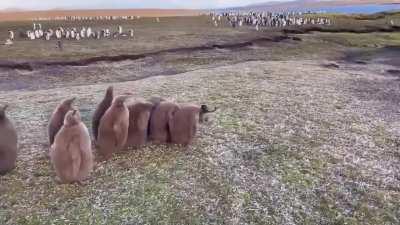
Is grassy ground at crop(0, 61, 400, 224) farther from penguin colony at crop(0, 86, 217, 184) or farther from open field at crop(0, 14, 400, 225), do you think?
penguin colony at crop(0, 86, 217, 184)

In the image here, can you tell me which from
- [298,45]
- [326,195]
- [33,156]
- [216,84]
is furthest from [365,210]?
[298,45]

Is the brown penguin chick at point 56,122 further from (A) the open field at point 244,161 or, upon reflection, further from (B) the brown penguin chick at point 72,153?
(B) the brown penguin chick at point 72,153

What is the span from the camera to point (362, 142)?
49.9ft

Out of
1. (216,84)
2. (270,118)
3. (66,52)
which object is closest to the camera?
(270,118)

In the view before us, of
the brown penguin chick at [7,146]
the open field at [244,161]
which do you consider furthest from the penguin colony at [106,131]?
the open field at [244,161]

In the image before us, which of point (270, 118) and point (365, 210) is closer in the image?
point (365, 210)

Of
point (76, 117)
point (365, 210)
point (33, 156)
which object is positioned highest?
point (76, 117)

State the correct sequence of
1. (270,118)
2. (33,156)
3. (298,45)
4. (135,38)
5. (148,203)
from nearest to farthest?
(148,203), (33,156), (270,118), (298,45), (135,38)

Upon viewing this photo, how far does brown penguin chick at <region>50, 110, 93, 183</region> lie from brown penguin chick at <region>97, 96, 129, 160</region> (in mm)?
1190

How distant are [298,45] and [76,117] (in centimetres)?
3565

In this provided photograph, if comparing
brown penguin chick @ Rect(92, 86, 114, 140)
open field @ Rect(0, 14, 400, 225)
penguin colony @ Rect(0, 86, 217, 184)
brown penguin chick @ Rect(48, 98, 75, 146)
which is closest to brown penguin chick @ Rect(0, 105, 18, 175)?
penguin colony @ Rect(0, 86, 217, 184)

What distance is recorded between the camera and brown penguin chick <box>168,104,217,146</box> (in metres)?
13.5

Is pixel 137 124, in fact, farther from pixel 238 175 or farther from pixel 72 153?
pixel 238 175

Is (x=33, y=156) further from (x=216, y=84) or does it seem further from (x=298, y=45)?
(x=298, y=45)
